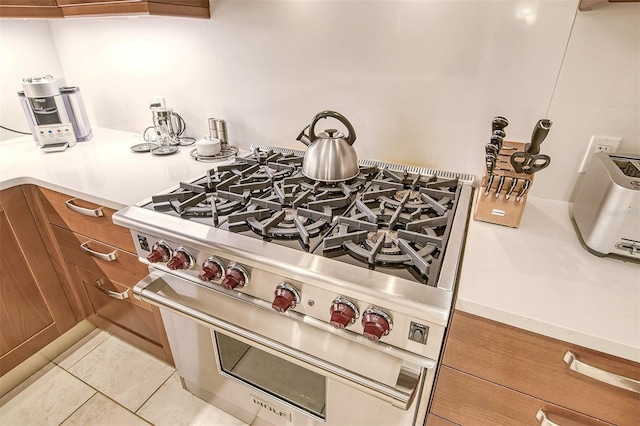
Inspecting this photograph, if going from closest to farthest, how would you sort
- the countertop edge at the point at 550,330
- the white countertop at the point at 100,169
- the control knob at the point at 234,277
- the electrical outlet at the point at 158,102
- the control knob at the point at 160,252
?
the countertop edge at the point at 550,330, the control knob at the point at 234,277, the control knob at the point at 160,252, the white countertop at the point at 100,169, the electrical outlet at the point at 158,102

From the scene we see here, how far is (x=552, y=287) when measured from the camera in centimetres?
71

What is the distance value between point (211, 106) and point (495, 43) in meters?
1.17

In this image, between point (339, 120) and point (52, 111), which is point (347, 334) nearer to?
point (339, 120)

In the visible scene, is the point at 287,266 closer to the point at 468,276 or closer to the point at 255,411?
the point at 468,276

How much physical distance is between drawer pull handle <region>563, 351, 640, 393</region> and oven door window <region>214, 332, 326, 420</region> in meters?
0.58

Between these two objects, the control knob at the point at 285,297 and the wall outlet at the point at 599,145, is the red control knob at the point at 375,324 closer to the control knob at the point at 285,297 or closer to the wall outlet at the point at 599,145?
the control knob at the point at 285,297

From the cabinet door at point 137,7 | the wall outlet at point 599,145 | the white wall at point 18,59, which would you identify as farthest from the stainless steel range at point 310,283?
the white wall at point 18,59

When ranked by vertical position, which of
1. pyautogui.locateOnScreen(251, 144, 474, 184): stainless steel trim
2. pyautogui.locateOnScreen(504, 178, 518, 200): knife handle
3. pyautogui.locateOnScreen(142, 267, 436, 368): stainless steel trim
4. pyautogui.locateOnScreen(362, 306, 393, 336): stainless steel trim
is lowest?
pyautogui.locateOnScreen(142, 267, 436, 368): stainless steel trim

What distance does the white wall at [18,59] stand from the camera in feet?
5.41

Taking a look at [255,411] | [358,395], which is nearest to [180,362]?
[255,411]

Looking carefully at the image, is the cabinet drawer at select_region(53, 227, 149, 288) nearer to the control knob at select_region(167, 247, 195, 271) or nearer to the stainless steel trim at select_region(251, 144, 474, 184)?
the control knob at select_region(167, 247, 195, 271)

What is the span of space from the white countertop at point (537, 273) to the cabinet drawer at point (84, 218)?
0.05 meters

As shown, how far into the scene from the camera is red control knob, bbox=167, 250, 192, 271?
2.95 ft

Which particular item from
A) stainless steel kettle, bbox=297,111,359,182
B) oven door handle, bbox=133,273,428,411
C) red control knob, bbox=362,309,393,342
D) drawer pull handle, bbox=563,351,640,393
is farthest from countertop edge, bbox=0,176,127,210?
drawer pull handle, bbox=563,351,640,393
